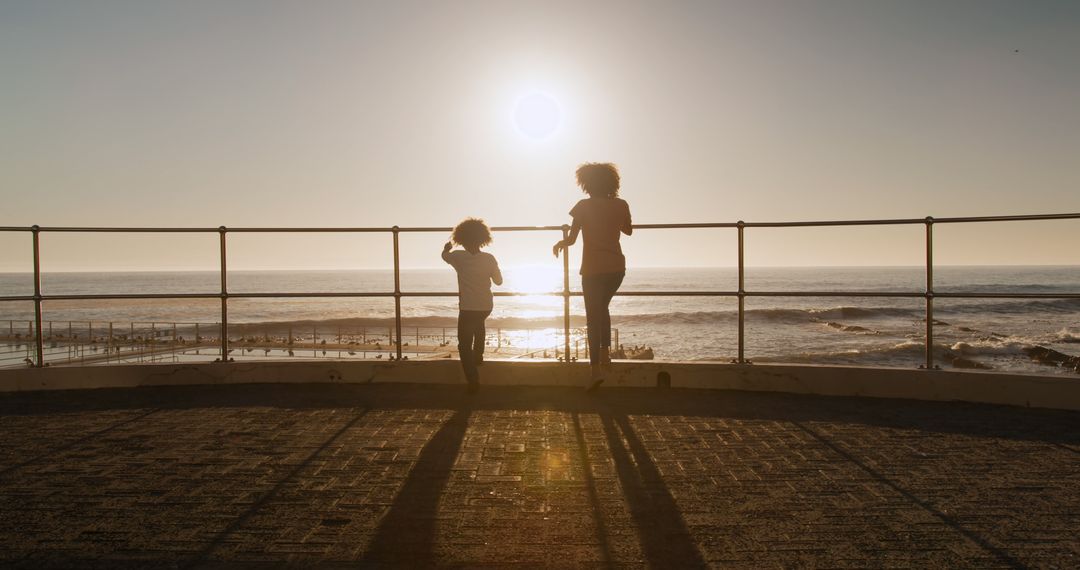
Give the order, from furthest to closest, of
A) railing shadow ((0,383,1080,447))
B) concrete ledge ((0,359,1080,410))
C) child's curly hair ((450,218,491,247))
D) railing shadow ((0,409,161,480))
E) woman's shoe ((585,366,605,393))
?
child's curly hair ((450,218,491,247)) → woman's shoe ((585,366,605,393)) → concrete ledge ((0,359,1080,410)) → railing shadow ((0,383,1080,447)) → railing shadow ((0,409,161,480))

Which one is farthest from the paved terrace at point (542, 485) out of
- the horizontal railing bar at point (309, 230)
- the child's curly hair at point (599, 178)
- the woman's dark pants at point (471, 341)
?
the horizontal railing bar at point (309, 230)

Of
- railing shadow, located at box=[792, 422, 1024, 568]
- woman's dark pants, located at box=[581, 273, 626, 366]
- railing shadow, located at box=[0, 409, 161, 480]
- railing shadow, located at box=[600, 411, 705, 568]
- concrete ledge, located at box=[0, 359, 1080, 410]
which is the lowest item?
railing shadow, located at box=[792, 422, 1024, 568]

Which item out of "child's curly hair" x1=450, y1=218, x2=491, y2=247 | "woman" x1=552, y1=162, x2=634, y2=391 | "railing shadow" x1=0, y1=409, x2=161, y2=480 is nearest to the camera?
"railing shadow" x1=0, y1=409, x2=161, y2=480

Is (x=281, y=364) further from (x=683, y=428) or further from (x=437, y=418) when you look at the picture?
(x=683, y=428)

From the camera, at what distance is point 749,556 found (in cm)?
230

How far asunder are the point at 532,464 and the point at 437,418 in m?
1.27

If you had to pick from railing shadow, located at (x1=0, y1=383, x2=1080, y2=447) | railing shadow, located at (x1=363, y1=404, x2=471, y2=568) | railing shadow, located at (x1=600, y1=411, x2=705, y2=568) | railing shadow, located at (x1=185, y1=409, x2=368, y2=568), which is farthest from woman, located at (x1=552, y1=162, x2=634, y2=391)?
railing shadow, located at (x1=185, y1=409, x2=368, y2=568)

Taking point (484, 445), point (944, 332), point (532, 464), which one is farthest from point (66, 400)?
point (944, 332)

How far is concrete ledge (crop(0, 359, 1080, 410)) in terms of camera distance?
4.98m

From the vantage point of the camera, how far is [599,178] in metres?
5.28

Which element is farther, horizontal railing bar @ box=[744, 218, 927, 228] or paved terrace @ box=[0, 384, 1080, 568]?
horizontal railing bar @ box=[744, 218, 927, 228]

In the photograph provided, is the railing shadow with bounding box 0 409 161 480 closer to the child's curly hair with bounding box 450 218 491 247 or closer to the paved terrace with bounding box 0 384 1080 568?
the paved terrace with bounding box 0 384 1080 568

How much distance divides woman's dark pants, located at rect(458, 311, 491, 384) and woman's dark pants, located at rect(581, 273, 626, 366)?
2.78ft

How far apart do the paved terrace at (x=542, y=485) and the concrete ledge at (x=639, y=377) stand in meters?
0.25
